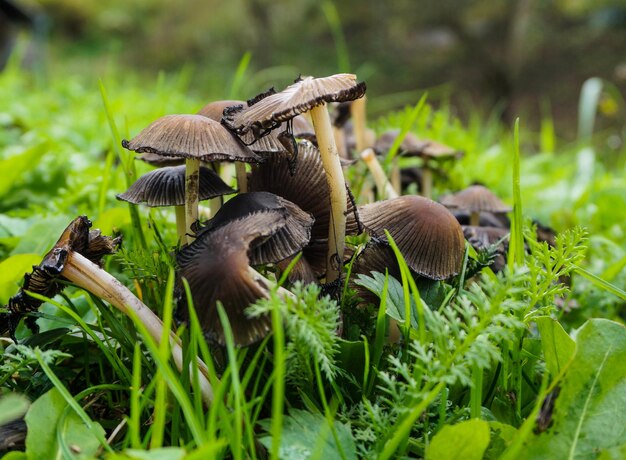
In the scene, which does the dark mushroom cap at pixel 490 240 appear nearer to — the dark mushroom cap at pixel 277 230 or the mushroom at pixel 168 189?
the dark mushroom cap at pixel 277 230

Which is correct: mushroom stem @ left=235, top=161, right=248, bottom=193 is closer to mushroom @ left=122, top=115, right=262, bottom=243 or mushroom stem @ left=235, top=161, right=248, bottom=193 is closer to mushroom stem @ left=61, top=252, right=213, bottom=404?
mushroom @ left=122, top=115, right=262, bottom=243

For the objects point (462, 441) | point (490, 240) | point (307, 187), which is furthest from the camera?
A: point (490, 240)

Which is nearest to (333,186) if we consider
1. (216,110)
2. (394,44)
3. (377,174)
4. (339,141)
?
(216,110)

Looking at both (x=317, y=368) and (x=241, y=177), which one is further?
(x=241, y=177)

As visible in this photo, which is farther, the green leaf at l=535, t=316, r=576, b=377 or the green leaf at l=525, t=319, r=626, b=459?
the green leaf at l=535, t=316, r=576, b=377

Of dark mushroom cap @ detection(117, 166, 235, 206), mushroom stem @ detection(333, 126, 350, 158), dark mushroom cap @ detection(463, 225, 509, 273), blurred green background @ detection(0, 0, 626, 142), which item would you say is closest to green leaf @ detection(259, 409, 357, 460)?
dark mushroom cap @ detection(117, 166, 235, 206)

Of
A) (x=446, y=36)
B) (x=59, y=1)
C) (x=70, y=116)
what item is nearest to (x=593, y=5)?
(x=446, y=36)

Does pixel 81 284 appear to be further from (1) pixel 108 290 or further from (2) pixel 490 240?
(2) pixel 490 240
